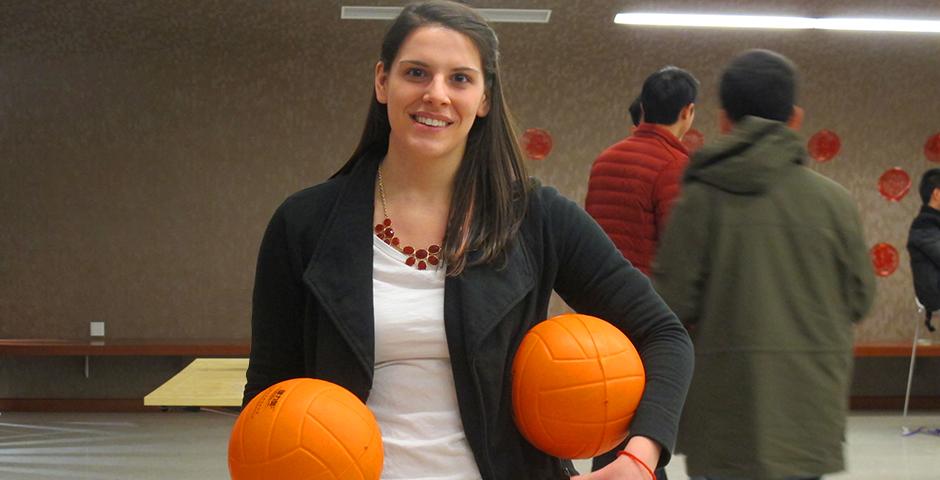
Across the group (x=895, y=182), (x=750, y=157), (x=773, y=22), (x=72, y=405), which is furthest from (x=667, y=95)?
(x=72, y=405)

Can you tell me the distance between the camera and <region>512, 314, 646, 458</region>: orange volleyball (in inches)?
58.9

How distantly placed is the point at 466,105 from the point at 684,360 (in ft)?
1.66

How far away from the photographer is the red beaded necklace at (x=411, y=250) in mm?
1568

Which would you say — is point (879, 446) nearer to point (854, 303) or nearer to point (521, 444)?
point (854, 303)

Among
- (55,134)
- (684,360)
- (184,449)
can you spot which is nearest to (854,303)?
(684,360)

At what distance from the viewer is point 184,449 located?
6.61m

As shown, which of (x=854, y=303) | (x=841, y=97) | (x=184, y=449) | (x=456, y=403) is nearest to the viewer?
(x=456, y=403)

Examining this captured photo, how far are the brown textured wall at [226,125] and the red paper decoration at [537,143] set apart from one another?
8 cm

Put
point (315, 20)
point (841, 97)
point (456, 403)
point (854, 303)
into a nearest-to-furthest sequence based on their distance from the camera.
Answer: point (456, 403)
point (854, 303)
point (315, 20)
point (841, 97)

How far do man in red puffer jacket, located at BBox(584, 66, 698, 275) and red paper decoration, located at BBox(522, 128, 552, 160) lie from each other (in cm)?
467

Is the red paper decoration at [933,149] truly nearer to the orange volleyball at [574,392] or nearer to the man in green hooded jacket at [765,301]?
the man in green hooded jacket at [765,301]

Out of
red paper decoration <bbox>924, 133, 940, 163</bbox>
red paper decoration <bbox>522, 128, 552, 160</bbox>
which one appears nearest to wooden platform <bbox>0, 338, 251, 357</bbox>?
red paper decoration <bbox>522, 128, 552, 160</bbox>

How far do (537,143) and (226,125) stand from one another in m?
2.53

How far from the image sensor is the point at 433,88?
59.9 inches
